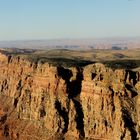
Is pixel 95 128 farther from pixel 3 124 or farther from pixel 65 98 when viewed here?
pixel 3 124

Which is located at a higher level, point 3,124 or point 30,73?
point 30,73

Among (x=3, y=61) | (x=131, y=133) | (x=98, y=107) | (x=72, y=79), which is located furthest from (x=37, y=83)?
(x=3, y=61)

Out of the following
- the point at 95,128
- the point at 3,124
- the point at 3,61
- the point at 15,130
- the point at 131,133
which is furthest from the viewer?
the point at 3,61

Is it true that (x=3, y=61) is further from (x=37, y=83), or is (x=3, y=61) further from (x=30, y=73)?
(x=37, y=83)

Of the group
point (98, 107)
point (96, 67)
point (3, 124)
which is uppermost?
point (96, 67)

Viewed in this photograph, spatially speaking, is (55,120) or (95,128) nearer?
(95,128)

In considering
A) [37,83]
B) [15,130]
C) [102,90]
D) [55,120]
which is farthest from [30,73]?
[102,90]

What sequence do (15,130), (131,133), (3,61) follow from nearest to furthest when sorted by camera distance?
(131,133) → (15,130) → (3,61)
